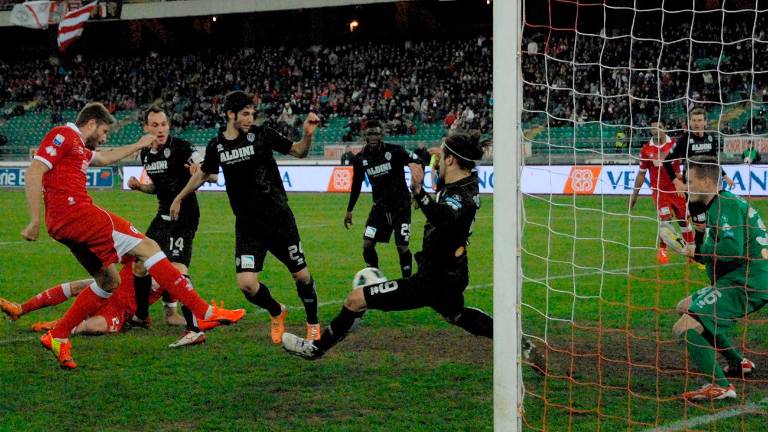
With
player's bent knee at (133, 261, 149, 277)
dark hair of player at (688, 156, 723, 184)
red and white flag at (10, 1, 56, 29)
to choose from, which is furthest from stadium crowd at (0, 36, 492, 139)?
dark hair of player at (688, 156, 723, 184)

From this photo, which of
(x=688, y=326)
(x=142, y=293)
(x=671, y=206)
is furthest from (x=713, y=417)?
(x=671, y=206)

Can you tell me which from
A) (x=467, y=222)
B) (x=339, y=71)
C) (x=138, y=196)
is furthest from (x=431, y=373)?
(x=339, y=71)

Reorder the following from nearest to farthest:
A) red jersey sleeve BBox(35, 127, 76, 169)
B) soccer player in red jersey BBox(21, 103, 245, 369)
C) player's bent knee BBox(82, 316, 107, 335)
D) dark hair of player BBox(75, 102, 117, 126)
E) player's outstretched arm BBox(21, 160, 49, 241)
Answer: player's outstretched arm BBox(21, 160, 49, 241) < red jersey sleeve BBox(35, 127, 76, 169) < soccer player in red jersey BBox(21, 103, 245, 369) < dark hair of player BBox(75, 102, 117, 126) < player's bent knee BBox(82, 316, 107, 335)

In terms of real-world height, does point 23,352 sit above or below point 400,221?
below

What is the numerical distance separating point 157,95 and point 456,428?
42940 mm

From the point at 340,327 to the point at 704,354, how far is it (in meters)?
2.50

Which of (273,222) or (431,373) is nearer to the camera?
(431,373)

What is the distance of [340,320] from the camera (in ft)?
20.8

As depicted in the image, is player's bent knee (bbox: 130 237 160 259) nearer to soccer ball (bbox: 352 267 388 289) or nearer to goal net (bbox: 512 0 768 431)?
soccer ball (bbox: 352 267 388 289)

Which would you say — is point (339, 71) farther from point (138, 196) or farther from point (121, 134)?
point (138, 196)

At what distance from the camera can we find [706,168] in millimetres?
5809

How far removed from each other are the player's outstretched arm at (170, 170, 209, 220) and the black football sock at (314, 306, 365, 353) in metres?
2.08

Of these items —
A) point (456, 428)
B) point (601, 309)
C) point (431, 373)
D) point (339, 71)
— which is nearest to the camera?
point (456, 428)

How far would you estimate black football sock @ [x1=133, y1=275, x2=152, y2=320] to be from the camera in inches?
Result: 326
